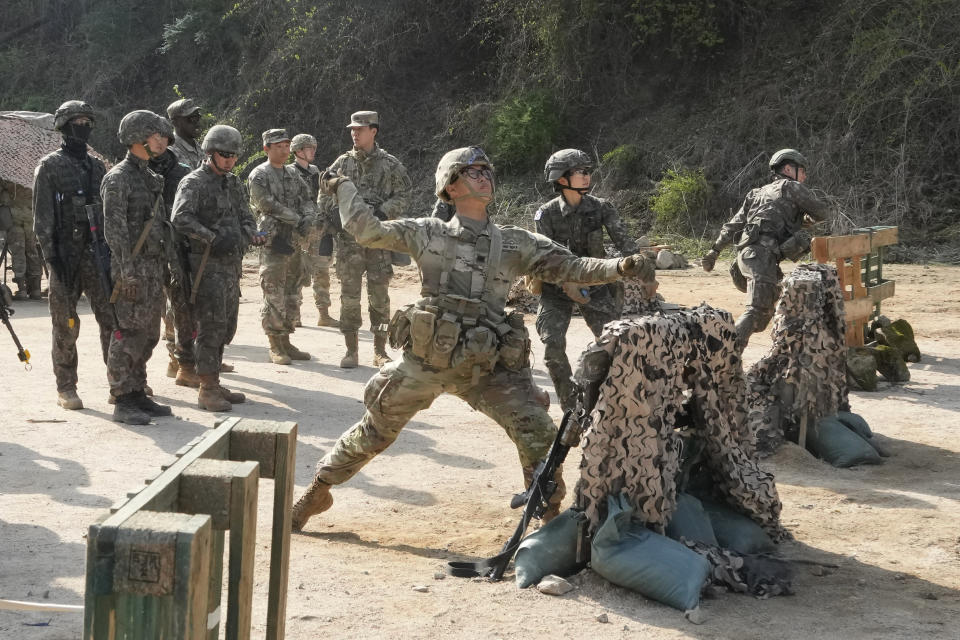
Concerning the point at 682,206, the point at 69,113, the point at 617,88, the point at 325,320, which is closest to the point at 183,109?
the point at 69,113

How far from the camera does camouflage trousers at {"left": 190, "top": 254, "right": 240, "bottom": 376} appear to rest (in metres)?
8.34

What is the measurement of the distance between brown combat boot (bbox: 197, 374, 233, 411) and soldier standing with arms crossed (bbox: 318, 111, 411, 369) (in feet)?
6.21

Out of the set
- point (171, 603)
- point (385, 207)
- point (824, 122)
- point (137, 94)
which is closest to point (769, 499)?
point (171, 603)

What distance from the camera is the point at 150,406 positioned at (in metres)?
8.17

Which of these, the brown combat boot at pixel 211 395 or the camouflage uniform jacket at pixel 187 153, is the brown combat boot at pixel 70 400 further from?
the camouflage uniform jacket at pixel 187 153

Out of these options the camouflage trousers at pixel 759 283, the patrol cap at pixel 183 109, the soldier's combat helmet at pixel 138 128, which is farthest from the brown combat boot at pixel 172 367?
the camouflage trousers at pixel 759 283

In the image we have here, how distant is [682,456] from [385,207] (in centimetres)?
524

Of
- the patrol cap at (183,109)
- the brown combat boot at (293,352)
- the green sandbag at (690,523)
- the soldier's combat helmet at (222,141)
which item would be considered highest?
the patrol cap at (183,109)

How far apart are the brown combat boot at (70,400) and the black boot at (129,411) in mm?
475

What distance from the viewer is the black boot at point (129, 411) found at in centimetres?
800

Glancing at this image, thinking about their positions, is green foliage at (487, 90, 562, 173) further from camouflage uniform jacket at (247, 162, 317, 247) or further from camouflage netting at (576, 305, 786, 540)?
camouflage netting at (576, 305, 786, 540)

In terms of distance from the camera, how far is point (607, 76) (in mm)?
22125

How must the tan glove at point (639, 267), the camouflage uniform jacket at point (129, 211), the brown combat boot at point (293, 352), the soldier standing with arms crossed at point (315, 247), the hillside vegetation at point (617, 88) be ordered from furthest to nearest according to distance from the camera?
the hillside vegetation at point (617, 88), the soldier standing with arms crossed at point (315, 247), the brown combat boot at point (293, 352), the camouflage uniform jacket at point (129, 211), the tan glove at point (639, 267)

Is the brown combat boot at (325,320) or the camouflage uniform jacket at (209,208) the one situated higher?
the camouflage uniform jacket at (209,208)
